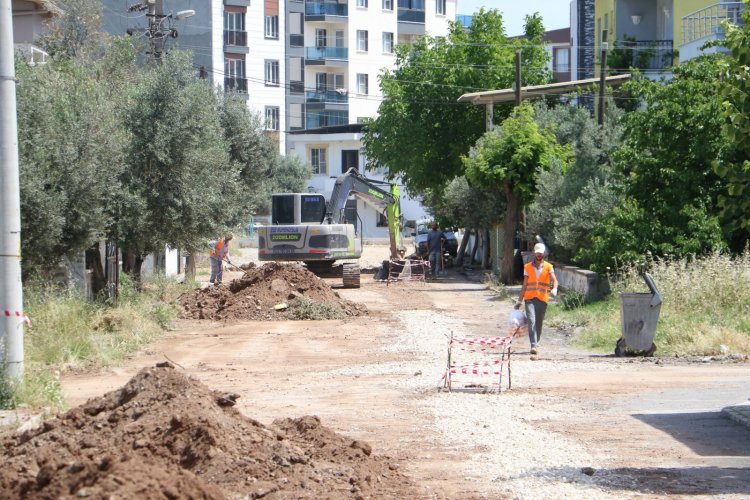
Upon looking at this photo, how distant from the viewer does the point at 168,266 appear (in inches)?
1553

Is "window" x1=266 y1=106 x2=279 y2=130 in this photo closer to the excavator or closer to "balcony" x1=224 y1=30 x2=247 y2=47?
"balcony" x1=224 y1=30 x2=247 y2=47

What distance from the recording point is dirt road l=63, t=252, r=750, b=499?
8602mm

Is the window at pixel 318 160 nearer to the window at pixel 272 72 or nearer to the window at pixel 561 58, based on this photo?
the window at pixel 272 72

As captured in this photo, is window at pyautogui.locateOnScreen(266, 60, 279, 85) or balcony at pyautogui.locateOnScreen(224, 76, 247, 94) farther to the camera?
window at pyautogui.locateOnScreen(266, 60, 279, 85)

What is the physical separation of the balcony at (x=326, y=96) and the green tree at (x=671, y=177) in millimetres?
52519

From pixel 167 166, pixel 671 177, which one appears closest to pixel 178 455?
pixel 167 166

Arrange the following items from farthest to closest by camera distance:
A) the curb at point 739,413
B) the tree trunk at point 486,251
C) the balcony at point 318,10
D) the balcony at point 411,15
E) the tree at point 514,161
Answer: the balcony at point 411,15, the balcony at point 318,10, the tree trunk at point 486,251, the tree at point 514,161, the curb at point 739,413

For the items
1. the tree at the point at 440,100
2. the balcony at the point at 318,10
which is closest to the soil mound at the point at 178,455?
the tree at the point at 440,100

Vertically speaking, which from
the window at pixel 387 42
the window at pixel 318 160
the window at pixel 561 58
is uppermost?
the window at pixel 387 42

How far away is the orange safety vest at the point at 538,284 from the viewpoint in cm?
1689

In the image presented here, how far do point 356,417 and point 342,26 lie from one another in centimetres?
6652

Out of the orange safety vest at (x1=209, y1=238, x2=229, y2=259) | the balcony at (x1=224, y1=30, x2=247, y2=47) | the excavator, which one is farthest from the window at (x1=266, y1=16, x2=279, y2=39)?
the orange safety vest at (x1=209, y1=238, x2=229, y2=259)

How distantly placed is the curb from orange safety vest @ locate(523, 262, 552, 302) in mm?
5548

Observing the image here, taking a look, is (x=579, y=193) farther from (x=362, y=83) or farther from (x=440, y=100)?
(x=362, y=83)
